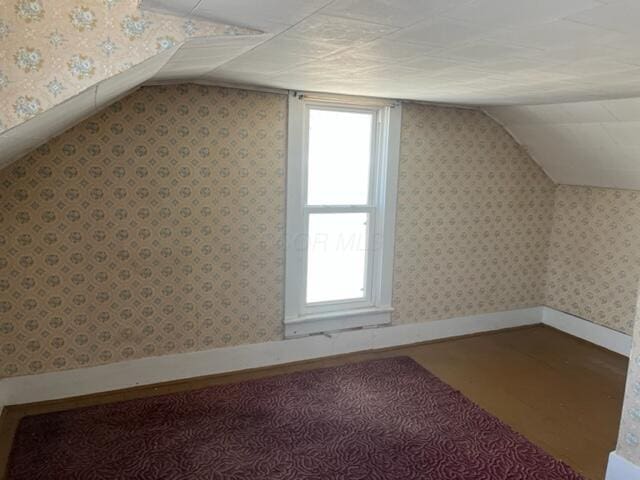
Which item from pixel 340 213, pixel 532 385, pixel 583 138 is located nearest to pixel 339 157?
pixel 340 213

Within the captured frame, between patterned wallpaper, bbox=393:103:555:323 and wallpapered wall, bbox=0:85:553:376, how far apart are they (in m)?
0.02

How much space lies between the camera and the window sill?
3508 millimetres

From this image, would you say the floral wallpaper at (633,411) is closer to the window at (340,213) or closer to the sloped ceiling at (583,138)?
the sloped ceiling at (583,138)

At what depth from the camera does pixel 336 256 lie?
3686mm

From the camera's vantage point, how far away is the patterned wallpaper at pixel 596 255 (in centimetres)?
389

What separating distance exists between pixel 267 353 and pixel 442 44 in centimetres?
246

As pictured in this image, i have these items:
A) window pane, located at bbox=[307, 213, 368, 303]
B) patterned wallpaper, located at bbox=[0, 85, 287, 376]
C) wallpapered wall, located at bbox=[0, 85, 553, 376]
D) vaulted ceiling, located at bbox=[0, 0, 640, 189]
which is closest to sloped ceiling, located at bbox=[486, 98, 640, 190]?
vaulted ceiling, located at bbox=[0, 0, 640, 189]

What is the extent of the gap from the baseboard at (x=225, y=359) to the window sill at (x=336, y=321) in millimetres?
51

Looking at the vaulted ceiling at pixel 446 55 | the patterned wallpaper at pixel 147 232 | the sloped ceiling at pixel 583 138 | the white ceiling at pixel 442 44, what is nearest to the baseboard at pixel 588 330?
the sloped ceiling at pixel 583 138

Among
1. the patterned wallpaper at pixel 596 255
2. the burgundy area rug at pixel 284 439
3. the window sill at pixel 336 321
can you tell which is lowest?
the burgundy area rug at pixel 284 439

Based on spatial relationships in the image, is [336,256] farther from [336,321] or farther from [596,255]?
[596,255]

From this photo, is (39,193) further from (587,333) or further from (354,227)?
(587,333)

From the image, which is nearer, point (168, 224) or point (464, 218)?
point (168, 224)

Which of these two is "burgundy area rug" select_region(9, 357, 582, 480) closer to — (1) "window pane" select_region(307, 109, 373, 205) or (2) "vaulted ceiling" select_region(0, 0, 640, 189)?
(1) "window pane" select_region(307, 109, 373, 205)
